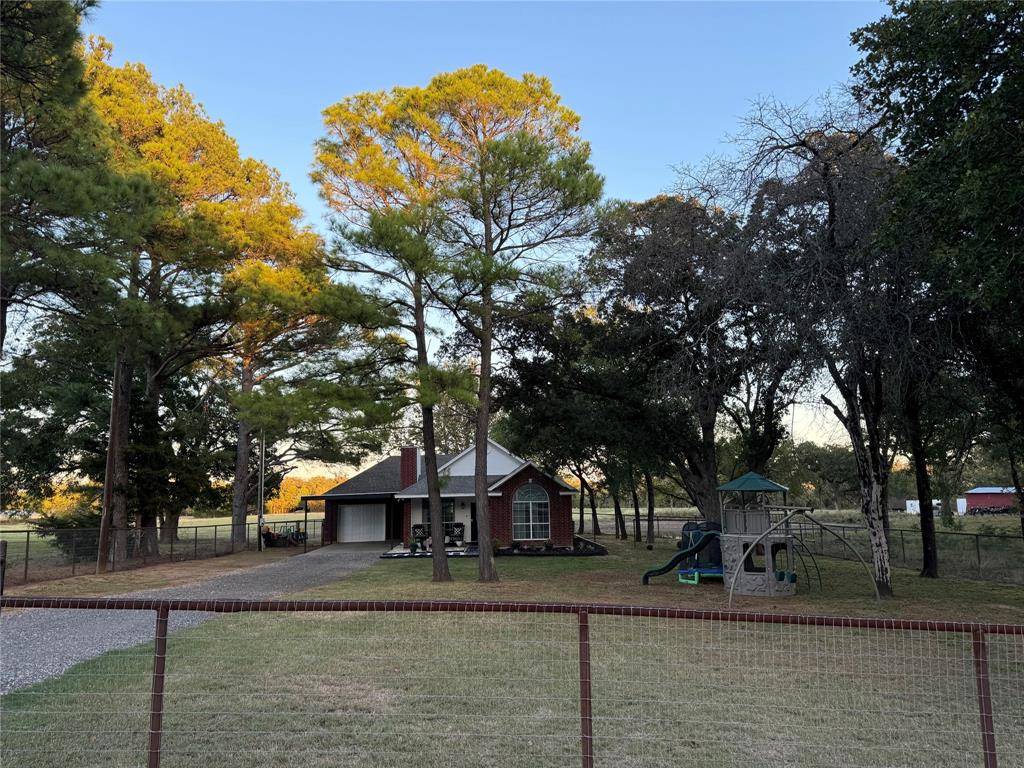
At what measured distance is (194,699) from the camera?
5941 millimetres

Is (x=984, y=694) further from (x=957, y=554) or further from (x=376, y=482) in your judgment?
(x=376, y=482)

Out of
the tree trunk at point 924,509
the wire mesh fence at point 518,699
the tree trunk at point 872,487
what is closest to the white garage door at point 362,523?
the tree trunk at point 924,509

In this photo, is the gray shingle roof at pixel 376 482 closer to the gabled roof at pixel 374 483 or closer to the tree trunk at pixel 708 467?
the gabled roof at pixel 374 483

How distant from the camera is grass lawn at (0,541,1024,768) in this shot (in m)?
4.73

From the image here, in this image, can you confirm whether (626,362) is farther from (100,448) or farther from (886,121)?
(100,448)

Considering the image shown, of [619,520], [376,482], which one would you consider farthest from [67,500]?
[619,520]

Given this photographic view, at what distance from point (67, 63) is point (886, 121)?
47.0ft

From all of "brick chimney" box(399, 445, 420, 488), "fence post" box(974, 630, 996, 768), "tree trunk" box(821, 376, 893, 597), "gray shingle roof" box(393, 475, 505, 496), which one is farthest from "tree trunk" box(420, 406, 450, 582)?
"brick chimney" box(399, 445, 420, 488)

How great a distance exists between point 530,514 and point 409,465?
762cm

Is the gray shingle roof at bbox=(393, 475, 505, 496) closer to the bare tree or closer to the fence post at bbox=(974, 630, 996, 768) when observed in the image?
the bare tree

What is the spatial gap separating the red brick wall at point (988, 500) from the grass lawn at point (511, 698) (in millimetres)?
79548

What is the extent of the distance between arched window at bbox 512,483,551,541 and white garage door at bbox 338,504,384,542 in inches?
423

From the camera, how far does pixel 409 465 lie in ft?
111

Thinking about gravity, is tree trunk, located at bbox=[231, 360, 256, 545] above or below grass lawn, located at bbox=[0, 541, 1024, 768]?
above
